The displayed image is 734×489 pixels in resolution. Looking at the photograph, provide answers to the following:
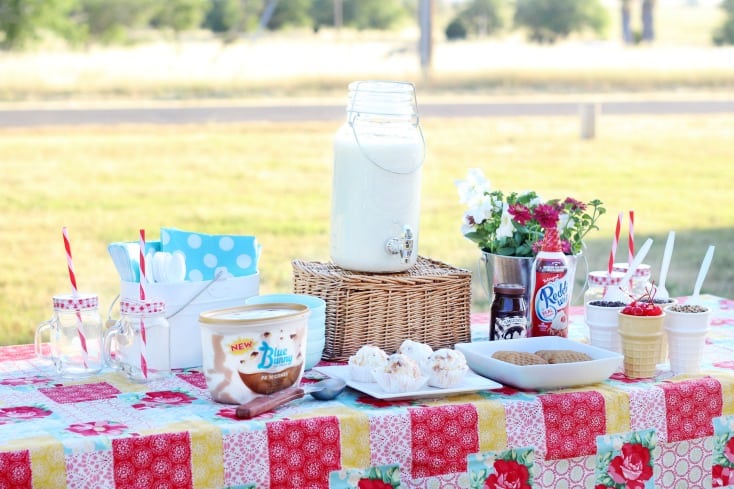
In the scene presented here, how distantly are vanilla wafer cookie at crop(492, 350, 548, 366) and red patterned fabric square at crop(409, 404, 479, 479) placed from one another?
Result: 13 centimetres

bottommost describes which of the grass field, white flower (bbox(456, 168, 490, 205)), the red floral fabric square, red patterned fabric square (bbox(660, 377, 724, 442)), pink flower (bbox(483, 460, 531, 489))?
the grass field

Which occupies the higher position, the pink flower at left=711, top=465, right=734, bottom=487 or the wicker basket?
the wicker basket

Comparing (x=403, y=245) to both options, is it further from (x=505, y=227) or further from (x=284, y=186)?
(x=284, y=186)

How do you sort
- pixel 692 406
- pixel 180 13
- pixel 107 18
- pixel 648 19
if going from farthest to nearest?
pixel 180 13, pixel 107 18, pixel 648 19, pixel 692 406

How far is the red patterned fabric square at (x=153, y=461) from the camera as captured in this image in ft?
4.41

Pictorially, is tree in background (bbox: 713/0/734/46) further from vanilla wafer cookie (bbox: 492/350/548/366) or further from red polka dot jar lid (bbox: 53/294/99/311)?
red polka dot jar lid (bbox: 53/294/99/311)

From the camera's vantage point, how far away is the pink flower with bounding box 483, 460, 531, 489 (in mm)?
1539

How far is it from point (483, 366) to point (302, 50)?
17.4 metres

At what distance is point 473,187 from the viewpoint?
1967mm

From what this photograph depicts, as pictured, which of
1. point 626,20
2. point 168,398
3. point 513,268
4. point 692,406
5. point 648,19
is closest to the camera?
point 168,398

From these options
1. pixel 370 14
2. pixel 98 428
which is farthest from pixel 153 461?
pixel 370 14

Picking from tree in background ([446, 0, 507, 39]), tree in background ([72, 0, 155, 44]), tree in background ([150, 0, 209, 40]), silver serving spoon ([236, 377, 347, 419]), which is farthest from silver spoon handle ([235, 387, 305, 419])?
tree in background ([446, 0, 507, 39])

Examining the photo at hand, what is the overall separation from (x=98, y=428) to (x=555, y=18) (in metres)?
28.7

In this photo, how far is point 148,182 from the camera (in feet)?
28.5
